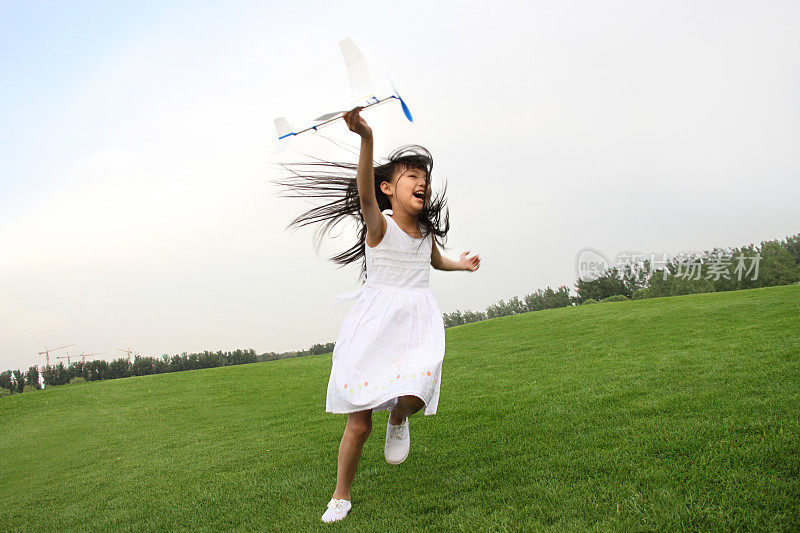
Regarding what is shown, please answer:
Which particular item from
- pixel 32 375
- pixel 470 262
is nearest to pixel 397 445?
pixel 470 262

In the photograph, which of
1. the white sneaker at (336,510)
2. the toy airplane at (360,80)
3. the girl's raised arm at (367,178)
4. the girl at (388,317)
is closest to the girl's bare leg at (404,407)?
the girl at (388,317)

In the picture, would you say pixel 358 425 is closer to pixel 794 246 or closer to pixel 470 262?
pixel 470 262

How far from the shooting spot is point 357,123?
2.47 metres

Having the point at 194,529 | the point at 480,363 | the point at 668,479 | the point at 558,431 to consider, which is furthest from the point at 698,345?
the point at 194,529

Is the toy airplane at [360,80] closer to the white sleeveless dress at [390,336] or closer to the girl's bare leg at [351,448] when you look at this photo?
the white sleeveless dress at [390,336]

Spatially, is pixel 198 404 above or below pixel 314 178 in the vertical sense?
below

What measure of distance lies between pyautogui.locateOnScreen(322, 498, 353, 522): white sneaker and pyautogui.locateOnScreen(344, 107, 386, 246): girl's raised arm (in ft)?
4.87

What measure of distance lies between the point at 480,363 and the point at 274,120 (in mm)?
7855

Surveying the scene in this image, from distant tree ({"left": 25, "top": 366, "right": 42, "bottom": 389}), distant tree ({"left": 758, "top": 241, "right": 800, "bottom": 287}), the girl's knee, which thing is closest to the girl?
the girl's knee

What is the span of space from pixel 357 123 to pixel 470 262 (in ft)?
5.29

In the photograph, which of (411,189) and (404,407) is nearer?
(404,407)

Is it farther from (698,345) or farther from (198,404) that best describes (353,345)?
(198,404)

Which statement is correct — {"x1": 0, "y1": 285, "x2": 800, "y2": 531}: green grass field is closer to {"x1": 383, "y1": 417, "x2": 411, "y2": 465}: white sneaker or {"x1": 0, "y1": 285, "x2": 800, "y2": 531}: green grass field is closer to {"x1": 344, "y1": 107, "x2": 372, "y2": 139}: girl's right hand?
{"x1": 383, "y1": 417, "x2": 411, "y2": 465}: white sneaker

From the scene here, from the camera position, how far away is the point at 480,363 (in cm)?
981
